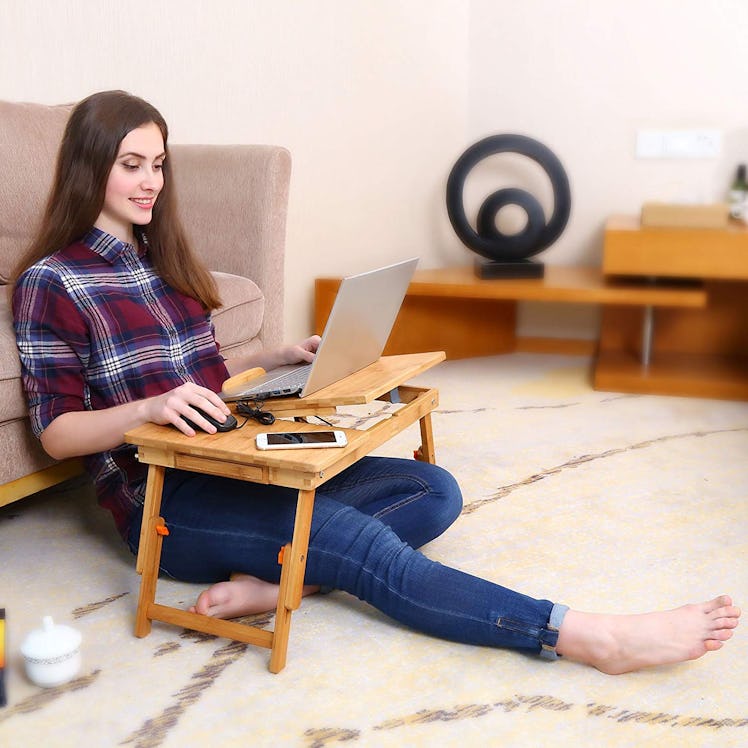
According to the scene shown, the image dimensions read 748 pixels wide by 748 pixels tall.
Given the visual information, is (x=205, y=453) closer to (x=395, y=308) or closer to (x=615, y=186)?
(x=395, y=308)

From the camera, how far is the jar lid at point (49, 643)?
115cm

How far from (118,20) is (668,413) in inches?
69.9

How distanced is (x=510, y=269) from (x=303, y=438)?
1865 millimetres

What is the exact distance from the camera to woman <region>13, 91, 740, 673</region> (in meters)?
1.21

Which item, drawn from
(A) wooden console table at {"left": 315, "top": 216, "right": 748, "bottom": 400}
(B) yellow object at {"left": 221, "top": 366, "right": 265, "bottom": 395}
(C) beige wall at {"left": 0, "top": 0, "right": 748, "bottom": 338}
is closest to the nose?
(B) yellow object at {"left": 221, "top": 366, "right": 265, "bottom": 395}

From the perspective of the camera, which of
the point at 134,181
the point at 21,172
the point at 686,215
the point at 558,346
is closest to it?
the point at 134,181

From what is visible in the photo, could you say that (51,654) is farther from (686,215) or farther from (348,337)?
(686,215)

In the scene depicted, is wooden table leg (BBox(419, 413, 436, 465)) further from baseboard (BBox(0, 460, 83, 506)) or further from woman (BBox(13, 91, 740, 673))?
baseboard (BBox(0, 460, 83, 506))

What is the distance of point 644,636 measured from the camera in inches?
46.7

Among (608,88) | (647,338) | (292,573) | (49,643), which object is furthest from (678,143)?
(49,643)

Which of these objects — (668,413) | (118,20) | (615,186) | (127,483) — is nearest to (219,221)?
(118,20)

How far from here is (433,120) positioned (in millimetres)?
3211

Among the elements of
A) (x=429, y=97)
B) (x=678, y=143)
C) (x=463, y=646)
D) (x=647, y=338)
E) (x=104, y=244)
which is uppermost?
(x=429, y=97)

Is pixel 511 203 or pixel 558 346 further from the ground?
pixel 511 203
